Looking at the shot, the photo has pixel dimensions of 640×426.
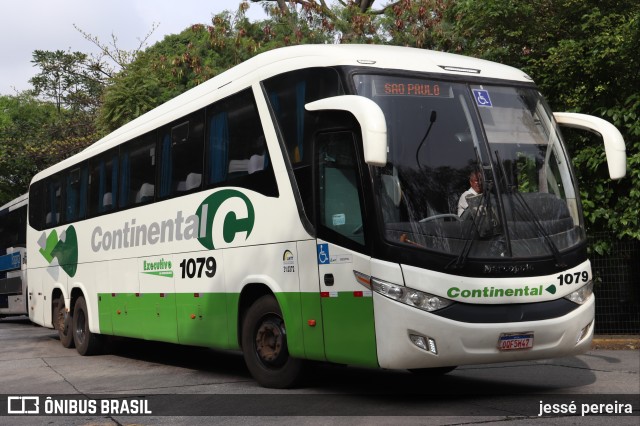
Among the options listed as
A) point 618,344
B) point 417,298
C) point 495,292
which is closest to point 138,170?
point 417,298

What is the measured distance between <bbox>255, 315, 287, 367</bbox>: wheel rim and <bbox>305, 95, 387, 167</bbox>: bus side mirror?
8.79ft

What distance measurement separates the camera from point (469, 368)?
11.9 metres

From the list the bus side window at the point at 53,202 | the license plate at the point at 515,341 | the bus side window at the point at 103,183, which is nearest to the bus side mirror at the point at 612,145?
the license plate at the point at 515,341

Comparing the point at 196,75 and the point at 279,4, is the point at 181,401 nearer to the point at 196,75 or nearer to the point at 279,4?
the point at 196,75

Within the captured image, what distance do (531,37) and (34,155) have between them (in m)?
25.9

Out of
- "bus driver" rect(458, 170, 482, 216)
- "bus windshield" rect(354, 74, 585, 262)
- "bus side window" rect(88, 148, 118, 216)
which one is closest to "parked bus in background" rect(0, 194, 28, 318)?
"bus side window" rect(88, 148, 118, 216)

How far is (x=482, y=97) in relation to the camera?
8891mm

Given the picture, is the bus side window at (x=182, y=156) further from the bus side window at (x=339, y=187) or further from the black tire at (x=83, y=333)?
the black tire at (x=83, y=333)

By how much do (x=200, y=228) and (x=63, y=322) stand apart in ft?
22.0

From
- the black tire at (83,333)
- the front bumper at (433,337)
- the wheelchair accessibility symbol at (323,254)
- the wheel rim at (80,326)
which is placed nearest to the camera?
the front bumper at (433,337)

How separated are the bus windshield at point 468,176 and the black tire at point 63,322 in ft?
32.7

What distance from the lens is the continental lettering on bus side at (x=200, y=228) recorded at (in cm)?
1029

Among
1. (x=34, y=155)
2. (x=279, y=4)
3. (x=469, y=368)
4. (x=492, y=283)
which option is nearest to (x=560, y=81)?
(x=469, y=368)

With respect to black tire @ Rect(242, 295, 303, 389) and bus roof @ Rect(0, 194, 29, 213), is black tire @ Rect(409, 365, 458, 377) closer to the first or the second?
black tire @ Rect(242, 295, 303, 389)
